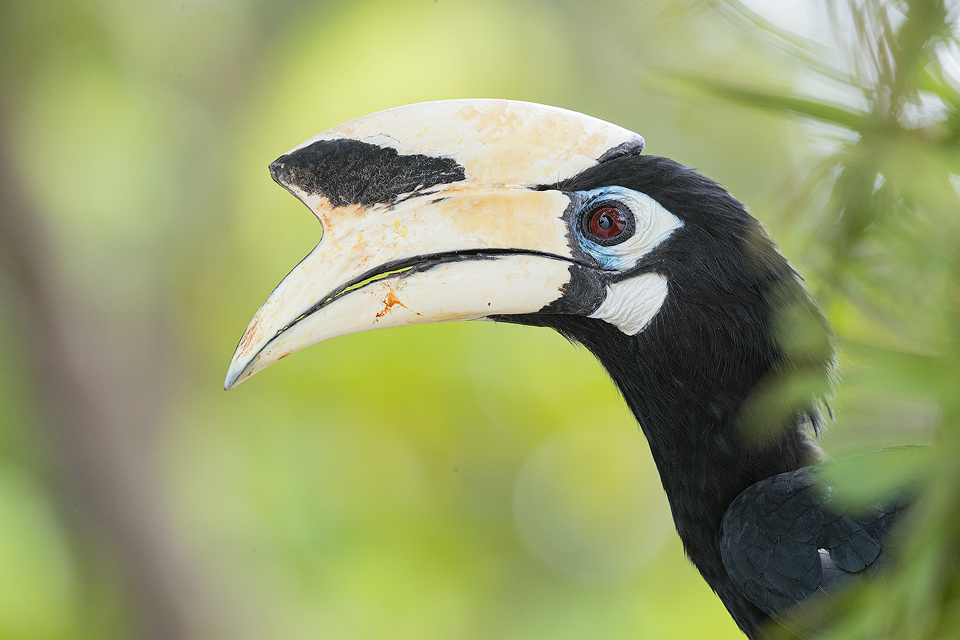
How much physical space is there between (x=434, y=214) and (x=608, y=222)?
17 cm

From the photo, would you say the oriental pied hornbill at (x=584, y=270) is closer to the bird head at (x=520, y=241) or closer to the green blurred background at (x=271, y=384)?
the bird head at (x=520, y=241)

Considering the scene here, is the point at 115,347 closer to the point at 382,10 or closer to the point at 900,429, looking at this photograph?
Result: the point at 382,10

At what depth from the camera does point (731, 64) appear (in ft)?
2.09

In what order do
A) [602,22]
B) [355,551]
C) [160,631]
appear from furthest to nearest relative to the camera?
1. [355,551]
2. [602,22]
3. [160,631]

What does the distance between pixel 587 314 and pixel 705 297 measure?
119 mm

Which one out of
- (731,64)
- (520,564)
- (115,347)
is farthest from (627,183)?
(520,564)

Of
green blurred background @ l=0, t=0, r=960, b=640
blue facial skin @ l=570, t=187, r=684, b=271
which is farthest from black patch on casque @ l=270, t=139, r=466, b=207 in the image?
green blurred background @ l=0, t=0, r=960, b=640

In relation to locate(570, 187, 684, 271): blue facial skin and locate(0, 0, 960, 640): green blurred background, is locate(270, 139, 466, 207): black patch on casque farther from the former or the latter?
locate(0, 0, 960, 640): green blurred background

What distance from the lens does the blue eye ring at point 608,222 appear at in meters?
0.77

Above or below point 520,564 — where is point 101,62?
above

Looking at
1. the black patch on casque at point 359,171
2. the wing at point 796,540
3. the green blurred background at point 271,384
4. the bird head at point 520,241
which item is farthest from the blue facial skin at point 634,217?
the green blurred background at point 271,384

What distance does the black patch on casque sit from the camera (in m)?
0.72

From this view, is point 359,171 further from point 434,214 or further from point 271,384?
point 271,384

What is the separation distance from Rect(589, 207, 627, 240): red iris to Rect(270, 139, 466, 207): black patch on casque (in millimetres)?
138
